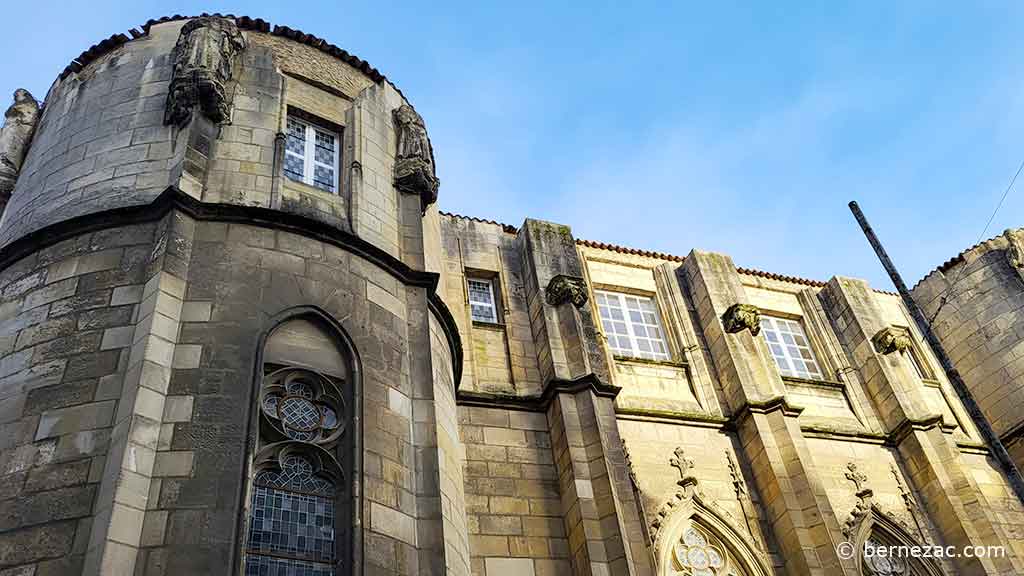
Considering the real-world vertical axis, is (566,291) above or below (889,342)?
below

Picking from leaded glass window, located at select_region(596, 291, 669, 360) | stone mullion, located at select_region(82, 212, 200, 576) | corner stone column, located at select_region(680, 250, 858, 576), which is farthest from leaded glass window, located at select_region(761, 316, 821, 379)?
stone mullion, located at select_region(82, 212, 200, 576)

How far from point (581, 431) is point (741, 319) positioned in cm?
517

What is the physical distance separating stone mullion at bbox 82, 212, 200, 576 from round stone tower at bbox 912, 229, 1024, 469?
15.8 m

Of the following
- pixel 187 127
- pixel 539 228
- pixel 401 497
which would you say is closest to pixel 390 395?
pixel 401 497

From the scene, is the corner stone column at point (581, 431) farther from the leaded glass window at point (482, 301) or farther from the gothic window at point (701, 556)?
the gothic window at point (701, 556)

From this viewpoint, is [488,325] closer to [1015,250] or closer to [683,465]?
[683,465]

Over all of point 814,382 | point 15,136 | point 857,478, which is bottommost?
point 857,478

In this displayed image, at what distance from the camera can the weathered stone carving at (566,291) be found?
1310cm

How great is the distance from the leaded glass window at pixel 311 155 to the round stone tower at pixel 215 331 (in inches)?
1.4

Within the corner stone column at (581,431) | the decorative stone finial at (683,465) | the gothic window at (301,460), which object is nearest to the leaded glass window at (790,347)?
the decorative stone finial at (683,465)

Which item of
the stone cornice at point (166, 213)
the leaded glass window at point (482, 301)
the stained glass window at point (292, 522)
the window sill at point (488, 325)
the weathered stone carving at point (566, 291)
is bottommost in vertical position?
the stained glass window at point (292, 522)

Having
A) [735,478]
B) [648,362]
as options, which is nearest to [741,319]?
[648,362]

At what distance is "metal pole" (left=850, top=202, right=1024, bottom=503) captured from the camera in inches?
436

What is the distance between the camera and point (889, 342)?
52.6 ft
